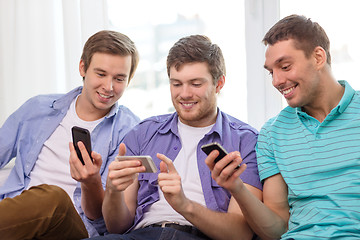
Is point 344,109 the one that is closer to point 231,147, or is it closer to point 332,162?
point 332,162

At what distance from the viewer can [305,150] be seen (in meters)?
1.83

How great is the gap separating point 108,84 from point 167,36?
738mm

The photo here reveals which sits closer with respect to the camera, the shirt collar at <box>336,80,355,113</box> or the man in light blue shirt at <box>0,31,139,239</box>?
the shirt collar at <box>336,80,355,113</box>

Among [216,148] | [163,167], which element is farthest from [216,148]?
[163,167]

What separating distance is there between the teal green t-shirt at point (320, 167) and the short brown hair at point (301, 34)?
0.67 ft

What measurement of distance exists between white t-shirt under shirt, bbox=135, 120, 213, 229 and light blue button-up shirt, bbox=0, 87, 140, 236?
14.2 inches

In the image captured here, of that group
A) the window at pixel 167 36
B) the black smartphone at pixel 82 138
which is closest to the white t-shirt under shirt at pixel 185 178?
the black smartphone at pixel 82 138

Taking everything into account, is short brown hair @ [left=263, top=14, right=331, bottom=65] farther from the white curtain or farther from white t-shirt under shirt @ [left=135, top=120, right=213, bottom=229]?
the white curtain

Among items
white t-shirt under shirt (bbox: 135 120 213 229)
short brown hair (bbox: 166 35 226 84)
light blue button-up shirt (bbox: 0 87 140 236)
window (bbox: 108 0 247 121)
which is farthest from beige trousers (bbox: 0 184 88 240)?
window (bbox: 108 0 247 121)

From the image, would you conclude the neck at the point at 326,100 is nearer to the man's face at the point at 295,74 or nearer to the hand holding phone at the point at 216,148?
the man's face at the point at 295,74

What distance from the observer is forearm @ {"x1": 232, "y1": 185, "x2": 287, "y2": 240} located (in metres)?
1.73

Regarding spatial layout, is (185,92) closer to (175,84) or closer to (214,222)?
(175,84)

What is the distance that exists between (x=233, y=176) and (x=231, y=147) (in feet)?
1.13

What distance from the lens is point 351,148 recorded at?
1.76 metres
